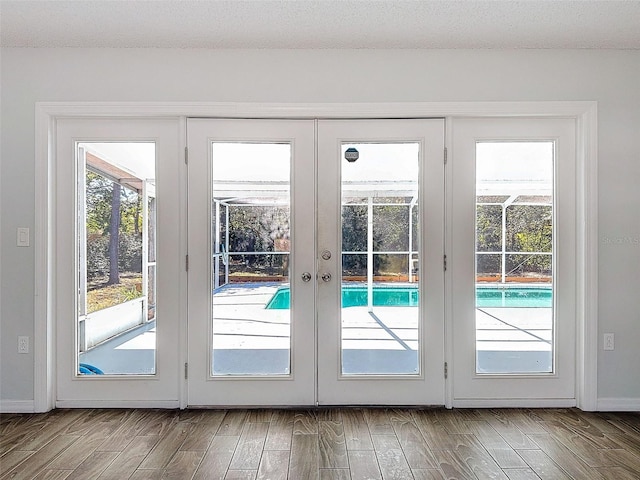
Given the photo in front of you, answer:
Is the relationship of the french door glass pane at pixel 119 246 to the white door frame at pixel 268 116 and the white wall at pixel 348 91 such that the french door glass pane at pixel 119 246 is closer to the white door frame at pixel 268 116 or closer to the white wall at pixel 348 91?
the white door frame at pixel 268 116

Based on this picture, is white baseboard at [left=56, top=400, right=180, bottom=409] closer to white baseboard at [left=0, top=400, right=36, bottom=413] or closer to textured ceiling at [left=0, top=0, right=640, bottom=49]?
white baseboard at [left=0, top=400, right=36, bottom=413]

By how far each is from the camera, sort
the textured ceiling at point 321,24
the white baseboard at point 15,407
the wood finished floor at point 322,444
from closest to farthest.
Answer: the wood finished floor at point 322,444
the textured ceiling at point 321,24
the white baseboard at point 15,407

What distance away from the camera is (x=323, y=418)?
2.95m

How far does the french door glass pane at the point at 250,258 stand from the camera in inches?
123

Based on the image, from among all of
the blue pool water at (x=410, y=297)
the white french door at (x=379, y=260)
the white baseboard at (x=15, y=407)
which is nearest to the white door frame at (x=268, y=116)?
the white baseboard at (x=15, y=407)

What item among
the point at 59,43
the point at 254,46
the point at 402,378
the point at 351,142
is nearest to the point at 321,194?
the point at 351,142

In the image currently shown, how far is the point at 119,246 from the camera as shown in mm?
3127

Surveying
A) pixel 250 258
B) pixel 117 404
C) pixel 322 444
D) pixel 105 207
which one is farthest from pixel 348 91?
pixel 117 404

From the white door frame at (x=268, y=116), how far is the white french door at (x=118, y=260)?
0.06m

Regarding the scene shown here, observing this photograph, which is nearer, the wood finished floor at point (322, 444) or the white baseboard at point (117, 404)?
the wood finished floor at point (322, 444)

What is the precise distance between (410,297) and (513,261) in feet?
2.45

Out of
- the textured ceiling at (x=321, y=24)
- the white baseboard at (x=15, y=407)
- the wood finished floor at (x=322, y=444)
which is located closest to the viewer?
the wood finished floor at (x=322, y=444)

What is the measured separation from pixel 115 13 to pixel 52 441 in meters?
2.47

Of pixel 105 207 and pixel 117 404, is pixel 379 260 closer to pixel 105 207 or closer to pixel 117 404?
pixel 105 207
